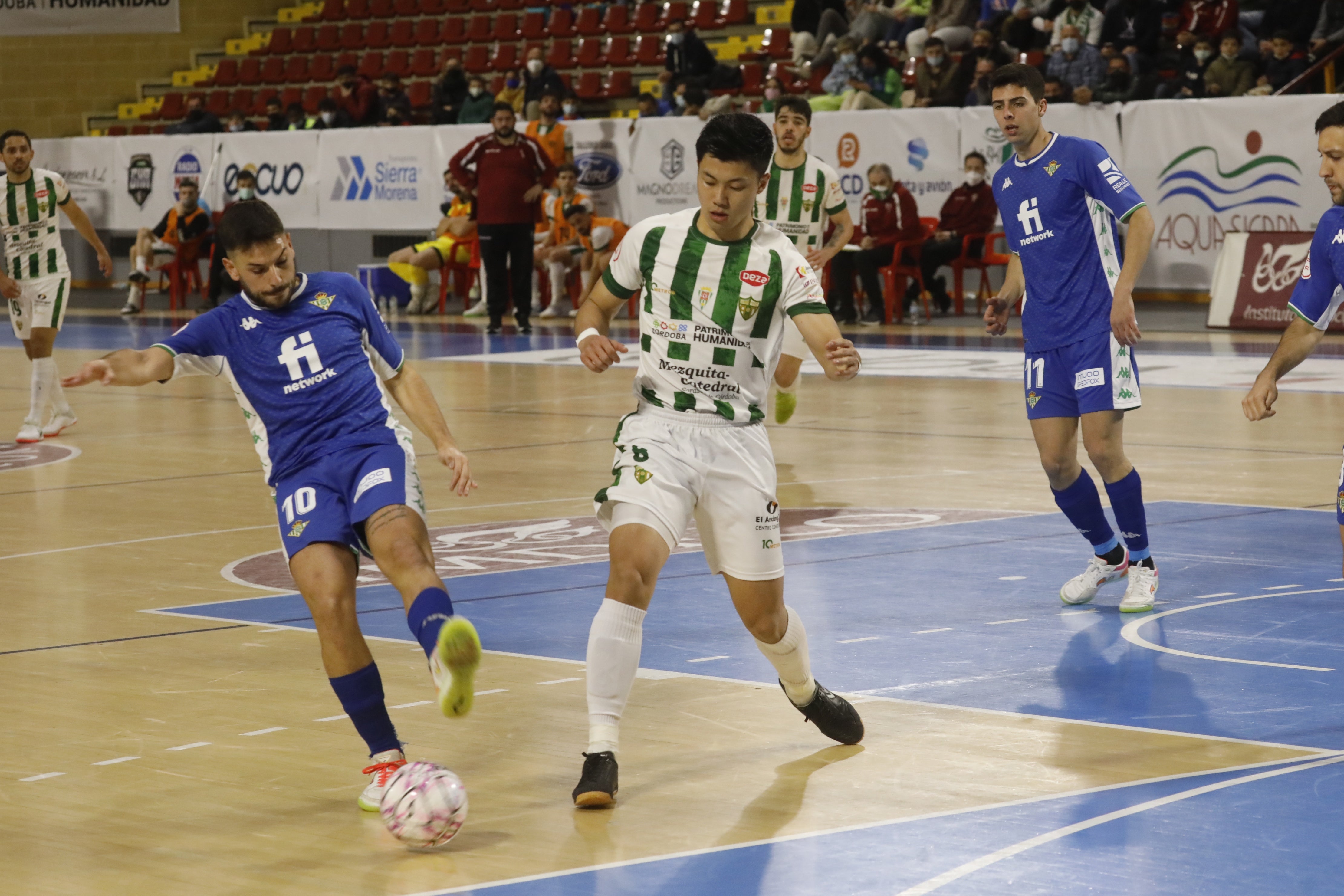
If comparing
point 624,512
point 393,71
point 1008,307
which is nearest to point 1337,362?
point 1008,307

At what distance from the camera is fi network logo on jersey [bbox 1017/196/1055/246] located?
765 cm

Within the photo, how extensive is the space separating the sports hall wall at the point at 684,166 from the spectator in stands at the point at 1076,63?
3.11 feet

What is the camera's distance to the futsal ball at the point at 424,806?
4.50 meters

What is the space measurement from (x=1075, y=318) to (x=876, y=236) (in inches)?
542

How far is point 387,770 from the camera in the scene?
4.89 meters

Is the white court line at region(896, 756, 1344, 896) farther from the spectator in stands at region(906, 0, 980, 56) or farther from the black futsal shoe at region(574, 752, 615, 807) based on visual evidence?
the spectator in stands at region(906, 0, 980, 56)

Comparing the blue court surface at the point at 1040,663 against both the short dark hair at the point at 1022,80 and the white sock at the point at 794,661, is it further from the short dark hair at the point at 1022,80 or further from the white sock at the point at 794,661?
the short dark hair at the point at 1022,80

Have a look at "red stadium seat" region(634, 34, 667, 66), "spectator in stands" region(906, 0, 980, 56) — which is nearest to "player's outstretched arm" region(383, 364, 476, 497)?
"spectator in stands" region(906, 0, 980, 56)

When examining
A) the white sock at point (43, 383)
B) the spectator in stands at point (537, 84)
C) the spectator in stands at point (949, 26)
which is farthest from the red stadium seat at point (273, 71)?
the white sock at point (43, 383)

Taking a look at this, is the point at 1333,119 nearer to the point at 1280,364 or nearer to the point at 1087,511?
the point at 1280,364

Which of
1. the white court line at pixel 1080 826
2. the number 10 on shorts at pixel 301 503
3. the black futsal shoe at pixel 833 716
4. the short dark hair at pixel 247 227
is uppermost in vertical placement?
the short dark hair at pixel 247 227

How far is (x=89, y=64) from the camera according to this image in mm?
35312

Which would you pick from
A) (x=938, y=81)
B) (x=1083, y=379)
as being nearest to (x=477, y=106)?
(x=938, y=81)

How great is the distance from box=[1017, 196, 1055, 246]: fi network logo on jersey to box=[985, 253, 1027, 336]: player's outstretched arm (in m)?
0.13
